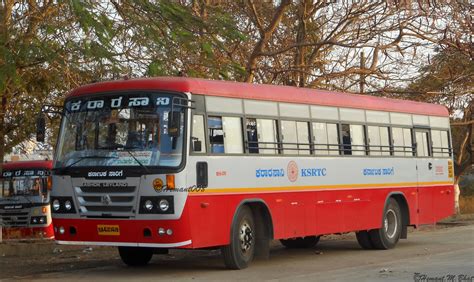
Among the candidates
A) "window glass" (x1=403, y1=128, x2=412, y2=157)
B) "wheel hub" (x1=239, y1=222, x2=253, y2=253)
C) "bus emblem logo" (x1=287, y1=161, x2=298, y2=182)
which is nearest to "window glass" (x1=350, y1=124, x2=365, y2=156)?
"window glass" (x1=403, y1=128, x2=412, y2=157)

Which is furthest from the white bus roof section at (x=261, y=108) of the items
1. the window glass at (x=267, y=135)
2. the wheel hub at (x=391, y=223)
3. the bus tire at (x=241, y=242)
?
the wheel hub at (x=391, y=223)

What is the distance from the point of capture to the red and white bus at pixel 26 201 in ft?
72.5

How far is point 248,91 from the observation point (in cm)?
1352

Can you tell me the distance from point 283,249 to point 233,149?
510 cm

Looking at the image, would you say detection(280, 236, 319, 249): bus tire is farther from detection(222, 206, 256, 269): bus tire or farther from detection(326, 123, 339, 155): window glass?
detection(222, 206, 256, 269): bus tire

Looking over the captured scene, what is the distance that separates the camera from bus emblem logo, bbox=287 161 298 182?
14117mm

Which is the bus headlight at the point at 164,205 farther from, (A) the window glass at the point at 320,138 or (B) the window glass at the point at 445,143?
(B) the window glass at the point at 445,143

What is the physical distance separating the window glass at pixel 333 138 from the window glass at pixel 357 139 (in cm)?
55

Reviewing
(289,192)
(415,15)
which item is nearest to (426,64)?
(415,15)

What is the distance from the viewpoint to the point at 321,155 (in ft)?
49.3

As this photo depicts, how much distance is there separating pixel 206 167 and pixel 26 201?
11500 millimetres

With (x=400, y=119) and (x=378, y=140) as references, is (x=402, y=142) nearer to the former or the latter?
(x=400, y=119)

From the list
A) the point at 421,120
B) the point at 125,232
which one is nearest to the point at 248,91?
the point at 125,232

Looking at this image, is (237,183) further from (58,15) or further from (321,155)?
(58,15)
